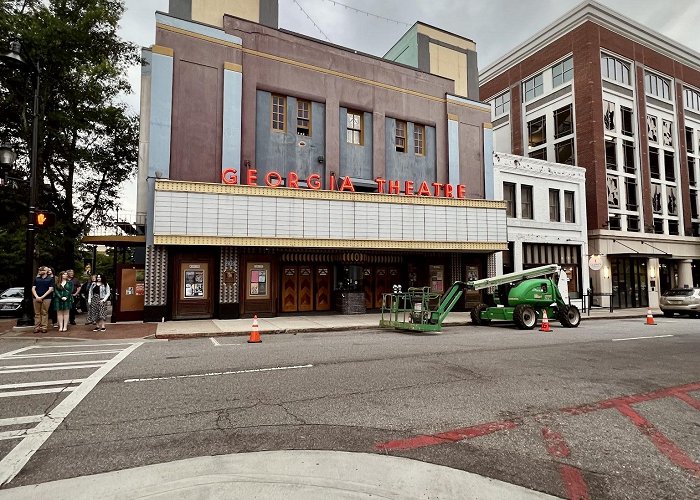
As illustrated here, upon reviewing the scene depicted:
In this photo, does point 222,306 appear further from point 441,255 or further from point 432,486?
point 432,486

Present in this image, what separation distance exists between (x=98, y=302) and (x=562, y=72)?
1379 inches

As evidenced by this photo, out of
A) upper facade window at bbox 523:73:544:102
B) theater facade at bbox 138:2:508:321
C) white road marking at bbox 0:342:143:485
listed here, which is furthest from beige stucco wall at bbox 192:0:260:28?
upper facade window at bbox 523:73:544:102

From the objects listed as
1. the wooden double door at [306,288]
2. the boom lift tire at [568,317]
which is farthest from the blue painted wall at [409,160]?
the boom lift tire at [568,317]

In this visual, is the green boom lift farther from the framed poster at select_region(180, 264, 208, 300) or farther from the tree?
the tree

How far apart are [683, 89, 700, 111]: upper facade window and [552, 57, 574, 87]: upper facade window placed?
41.2 feet

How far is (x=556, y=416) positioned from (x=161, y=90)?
17924 mm

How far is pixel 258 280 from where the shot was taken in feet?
60.3

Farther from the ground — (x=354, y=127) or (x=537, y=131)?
(x=537, y=131)

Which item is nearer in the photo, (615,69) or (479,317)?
(479,317)

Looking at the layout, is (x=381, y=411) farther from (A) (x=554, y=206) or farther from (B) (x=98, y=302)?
(A) (x=554, y=206)

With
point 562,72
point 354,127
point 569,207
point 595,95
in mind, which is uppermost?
point 562,72

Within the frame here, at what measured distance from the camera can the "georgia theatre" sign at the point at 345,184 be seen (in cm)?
1745

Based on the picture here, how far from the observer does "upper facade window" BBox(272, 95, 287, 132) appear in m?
19.5

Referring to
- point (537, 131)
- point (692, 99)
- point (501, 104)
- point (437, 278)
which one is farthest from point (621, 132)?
point (437, 278)
